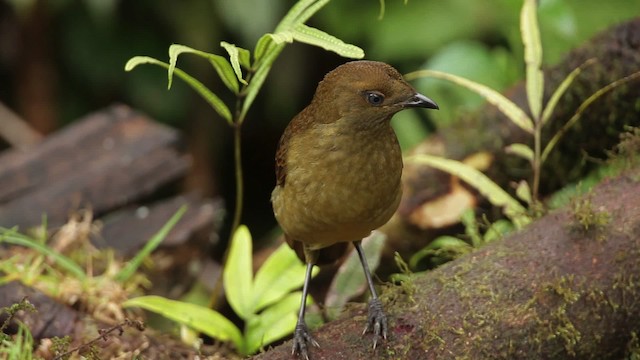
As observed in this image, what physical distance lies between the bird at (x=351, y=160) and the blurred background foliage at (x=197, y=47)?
2.28m

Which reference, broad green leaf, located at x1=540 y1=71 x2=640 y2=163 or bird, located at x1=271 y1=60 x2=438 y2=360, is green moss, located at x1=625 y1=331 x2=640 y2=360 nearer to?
bird, located at x1=271 y1=60 x2=438 y2=360

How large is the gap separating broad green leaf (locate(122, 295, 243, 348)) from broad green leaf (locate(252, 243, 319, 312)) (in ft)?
0.57

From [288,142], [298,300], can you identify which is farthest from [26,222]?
[288,142]

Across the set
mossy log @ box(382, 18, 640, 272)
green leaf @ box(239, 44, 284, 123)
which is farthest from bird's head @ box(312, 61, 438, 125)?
mossy log @ box(382, 18, 640, 272)

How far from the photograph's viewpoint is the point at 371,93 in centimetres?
263

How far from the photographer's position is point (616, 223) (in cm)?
286

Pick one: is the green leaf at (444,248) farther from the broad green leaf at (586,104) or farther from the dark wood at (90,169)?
the dark wood at (90,169)

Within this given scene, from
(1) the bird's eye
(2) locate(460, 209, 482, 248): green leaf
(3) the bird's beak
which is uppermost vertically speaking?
(1) the bird's eye

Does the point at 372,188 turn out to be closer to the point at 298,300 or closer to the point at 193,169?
the point at 298,300

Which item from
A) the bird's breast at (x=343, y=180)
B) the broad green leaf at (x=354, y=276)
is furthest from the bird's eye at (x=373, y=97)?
the broad green leaf at (x=354, y=276)

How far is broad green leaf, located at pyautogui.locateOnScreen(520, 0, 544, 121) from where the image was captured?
11.3ft

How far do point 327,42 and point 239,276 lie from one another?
49.4 inches

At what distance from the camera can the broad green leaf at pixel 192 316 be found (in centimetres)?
321

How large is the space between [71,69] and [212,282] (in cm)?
268
